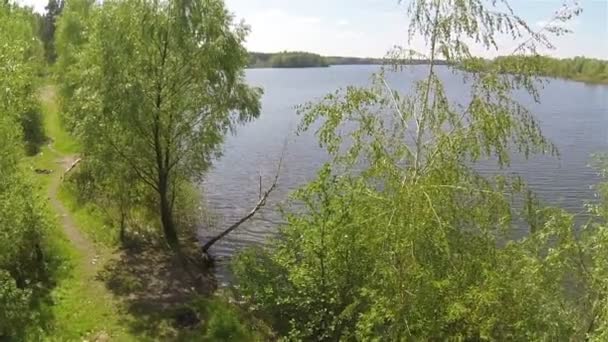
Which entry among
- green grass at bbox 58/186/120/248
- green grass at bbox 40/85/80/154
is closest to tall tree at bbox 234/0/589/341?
green grass at bbox 58/186/120/248

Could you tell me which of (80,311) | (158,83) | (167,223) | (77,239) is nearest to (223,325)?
(80,311)

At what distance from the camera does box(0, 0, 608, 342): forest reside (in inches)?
398

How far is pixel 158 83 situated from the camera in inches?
771

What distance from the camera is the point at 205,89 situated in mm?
20375

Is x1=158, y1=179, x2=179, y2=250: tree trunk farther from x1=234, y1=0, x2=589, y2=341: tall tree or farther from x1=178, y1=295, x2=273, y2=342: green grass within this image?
x1=234, y1=0, x2=589, y2=341: tall tree

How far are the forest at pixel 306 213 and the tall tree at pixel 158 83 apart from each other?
5 centimetres

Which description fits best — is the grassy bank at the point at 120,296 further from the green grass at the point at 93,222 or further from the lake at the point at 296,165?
the lake at the point at 296,165

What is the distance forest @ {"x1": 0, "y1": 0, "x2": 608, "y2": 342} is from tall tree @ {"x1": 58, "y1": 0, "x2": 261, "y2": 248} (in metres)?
0.05

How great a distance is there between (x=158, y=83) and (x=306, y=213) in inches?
291

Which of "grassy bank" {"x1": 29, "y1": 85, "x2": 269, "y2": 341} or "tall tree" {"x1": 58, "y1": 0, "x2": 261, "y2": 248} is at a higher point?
"tall tree" {"x1": 58, "y1": 0, "x2": 261, "y2": 248}

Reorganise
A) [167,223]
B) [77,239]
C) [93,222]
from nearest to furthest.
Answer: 1. [77,239]
2. [167,223]
3. [93,222]

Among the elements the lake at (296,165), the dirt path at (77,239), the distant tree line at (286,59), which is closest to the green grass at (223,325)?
the dirt path at (77,239)

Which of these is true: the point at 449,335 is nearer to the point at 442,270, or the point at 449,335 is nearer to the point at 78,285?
the point at 442,270

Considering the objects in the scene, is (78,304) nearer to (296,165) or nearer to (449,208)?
(449,208)
